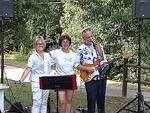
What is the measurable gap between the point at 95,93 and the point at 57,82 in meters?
0.89

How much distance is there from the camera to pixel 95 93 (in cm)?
798

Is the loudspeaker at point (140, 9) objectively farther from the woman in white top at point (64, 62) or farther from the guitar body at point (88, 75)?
the woman in white top at point (64, 62)

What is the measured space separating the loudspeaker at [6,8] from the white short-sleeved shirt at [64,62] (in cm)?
153

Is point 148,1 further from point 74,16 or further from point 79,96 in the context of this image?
point 74,16

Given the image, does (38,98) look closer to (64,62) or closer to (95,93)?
(64,62)

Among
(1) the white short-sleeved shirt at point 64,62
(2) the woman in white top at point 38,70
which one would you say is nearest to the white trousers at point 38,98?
(2) the woman in white top at point 38,70

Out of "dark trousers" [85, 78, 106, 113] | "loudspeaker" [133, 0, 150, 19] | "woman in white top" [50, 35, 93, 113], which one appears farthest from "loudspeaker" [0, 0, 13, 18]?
"loudspeaker" [133, 0, 150, 19]

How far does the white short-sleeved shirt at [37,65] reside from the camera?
25.1ft

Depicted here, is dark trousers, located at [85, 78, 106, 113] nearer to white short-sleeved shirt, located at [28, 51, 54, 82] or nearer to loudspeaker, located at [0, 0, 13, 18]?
white short-sleeved shirt, located at [28, 51, 54, 82]

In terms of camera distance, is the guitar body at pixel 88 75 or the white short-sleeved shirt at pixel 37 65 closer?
the white short-sleeved shirt at pixel 37 65

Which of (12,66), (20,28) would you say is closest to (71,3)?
(12,66)

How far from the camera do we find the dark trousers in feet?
26.0

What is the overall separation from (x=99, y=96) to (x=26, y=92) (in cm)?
481

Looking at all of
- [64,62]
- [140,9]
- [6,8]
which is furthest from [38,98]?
[140,9]
